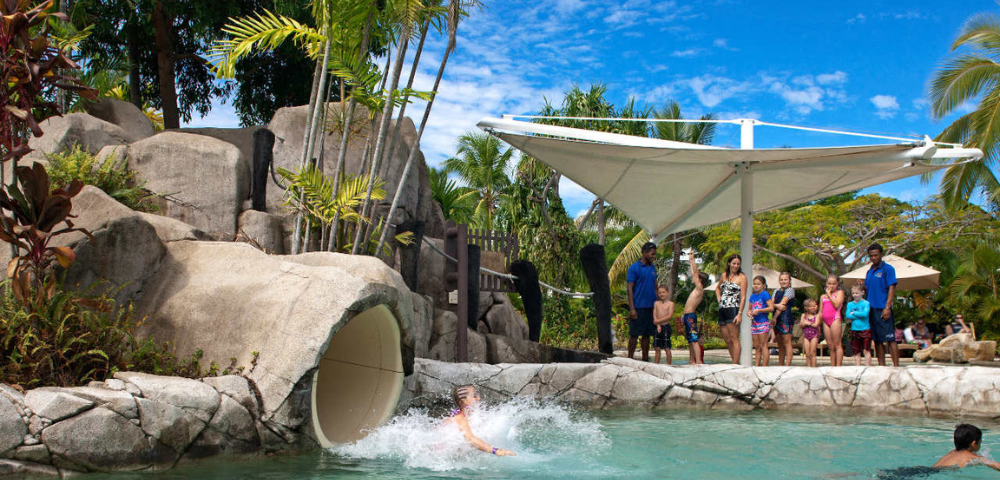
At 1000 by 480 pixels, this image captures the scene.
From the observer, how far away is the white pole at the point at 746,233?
909cm

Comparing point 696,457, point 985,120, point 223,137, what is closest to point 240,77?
point 223,137

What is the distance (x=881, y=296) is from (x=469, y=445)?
6.12 meters

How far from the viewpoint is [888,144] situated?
329 inches

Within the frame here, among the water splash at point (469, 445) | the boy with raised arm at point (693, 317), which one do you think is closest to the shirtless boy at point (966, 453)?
the water splash at point (469, 445)

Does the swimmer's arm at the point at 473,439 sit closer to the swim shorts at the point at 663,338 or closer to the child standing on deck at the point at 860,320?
the swim shorts at the point at 663,338

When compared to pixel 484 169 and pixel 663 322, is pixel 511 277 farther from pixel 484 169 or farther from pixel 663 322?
pixel 484 169

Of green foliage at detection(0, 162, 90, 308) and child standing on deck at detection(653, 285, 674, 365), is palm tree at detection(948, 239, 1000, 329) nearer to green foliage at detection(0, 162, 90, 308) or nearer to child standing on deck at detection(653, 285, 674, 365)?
child standing on deck at detection(653, 285, 674, 365)

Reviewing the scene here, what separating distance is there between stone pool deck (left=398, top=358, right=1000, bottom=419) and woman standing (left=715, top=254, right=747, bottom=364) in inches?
29.8

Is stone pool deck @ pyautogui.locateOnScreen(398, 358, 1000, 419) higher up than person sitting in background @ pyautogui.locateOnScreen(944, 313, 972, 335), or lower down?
lower down

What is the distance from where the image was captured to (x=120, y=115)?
43.0 ft

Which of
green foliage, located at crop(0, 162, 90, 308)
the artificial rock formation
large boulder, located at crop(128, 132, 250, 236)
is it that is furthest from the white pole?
the artificial rock formation

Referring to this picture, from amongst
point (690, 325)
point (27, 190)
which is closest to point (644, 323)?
point (690, 325)

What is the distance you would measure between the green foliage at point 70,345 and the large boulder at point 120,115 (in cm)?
791

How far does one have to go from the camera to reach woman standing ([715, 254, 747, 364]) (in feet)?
29.9
